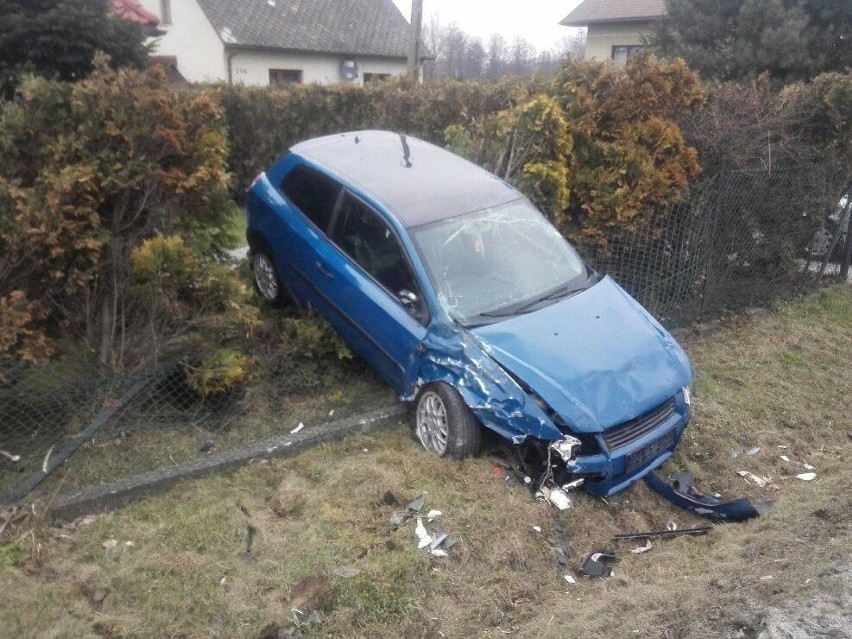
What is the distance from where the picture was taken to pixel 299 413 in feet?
18.8

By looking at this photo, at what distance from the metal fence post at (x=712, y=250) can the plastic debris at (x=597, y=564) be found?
4.21 meters

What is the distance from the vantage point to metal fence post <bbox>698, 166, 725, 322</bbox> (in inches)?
302

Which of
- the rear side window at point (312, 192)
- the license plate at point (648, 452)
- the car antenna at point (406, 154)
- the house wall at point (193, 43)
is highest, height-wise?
the house wall at point (193, 43)

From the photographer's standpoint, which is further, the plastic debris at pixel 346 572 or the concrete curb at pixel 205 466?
the concrete curb at pixel 205 466

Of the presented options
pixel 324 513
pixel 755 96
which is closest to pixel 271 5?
pixel 755 96

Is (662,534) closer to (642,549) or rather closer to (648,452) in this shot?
(642,549)

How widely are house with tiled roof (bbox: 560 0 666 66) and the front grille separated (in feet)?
84.8

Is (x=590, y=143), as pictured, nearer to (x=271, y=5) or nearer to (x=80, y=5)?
(x=80, y=5)

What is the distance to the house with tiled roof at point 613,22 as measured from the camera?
2856 centimetres

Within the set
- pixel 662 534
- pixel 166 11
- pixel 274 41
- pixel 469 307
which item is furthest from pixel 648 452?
pixel 166 11

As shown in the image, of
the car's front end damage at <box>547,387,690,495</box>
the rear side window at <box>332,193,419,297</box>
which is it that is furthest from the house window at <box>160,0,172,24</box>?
the car's front end damage at <box>547,387,690,495</box>

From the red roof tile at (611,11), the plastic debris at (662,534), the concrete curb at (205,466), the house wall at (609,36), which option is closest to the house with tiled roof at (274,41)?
the red roof tile at (611,11)

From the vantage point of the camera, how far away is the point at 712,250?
25.9 feet

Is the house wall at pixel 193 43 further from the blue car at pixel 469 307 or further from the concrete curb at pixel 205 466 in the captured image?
the concrete curb at pixel 205 466
